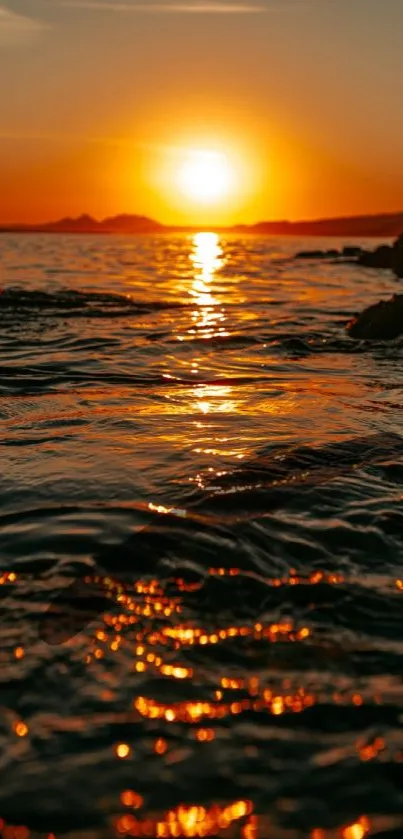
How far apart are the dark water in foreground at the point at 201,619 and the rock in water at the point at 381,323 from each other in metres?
7.29

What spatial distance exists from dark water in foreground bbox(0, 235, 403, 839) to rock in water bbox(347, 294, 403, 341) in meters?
7.29

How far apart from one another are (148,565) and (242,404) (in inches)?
204

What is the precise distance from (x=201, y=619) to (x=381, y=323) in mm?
13545

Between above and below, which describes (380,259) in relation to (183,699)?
above

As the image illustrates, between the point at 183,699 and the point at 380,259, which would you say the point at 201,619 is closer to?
the point at 183,699

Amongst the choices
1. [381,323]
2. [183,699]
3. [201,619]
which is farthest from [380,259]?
[183,699]

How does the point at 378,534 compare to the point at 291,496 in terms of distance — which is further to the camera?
the point at 291,496

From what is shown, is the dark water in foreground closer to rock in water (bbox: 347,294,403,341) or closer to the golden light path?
the golden light path

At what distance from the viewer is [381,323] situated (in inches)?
666

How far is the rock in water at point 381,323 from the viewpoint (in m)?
16.9

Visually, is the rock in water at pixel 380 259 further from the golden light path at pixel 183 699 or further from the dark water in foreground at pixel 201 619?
the golden light path at pixel 183 699

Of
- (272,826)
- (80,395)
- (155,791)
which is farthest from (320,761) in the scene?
(80,395)

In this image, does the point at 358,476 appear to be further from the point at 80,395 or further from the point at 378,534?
the point at 80,395

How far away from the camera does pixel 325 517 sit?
219 inches
